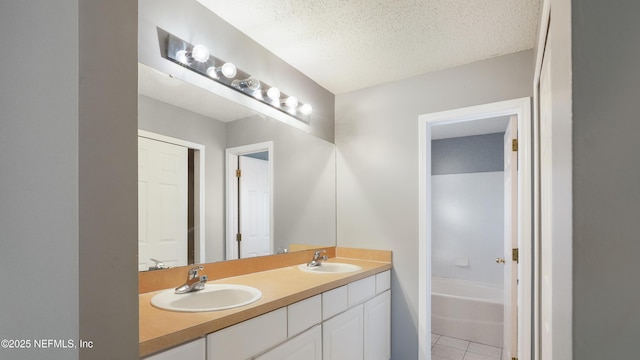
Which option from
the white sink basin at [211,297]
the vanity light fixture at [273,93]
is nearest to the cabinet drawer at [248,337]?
the white sink basin at [211,297]

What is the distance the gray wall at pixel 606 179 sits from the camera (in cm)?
53

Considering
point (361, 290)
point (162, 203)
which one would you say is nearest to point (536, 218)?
point (361, 290)

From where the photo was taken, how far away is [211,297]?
159 centimetres

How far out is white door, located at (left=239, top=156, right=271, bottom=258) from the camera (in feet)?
6.97

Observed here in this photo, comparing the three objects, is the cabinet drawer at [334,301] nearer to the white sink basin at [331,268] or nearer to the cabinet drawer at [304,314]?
the cabinet drawer at [304,314]

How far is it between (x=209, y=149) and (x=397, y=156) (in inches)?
56.8

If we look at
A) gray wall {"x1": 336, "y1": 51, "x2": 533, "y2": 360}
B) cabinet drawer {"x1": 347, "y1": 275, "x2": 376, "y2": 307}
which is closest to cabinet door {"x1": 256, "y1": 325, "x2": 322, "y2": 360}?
cabinet drawer {"x1": 347, "y1": 275, "x2": 376, "y2": 307}

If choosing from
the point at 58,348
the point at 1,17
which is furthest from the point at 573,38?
the point at 1,17

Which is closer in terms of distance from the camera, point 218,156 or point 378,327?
point 218,156

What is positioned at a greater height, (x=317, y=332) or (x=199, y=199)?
(x=199, y=199)

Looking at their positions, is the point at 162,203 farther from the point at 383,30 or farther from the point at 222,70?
the point at 383,30

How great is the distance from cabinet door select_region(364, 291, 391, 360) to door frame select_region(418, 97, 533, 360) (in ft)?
0.78

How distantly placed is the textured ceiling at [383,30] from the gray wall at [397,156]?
0.44 feet

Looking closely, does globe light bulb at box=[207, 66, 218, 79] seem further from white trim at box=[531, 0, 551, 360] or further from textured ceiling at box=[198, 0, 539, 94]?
white trim at box=[531, 0, 551, 360]
